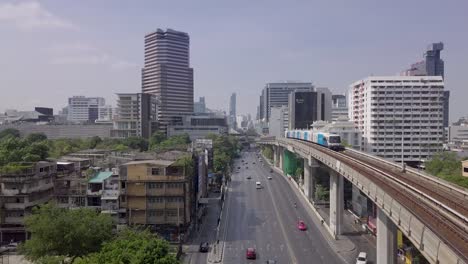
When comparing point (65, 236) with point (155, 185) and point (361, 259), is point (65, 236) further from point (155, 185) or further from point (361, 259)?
point (361, 259)

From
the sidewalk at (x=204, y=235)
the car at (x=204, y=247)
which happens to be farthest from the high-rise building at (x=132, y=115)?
the car at (x=204, y=247)

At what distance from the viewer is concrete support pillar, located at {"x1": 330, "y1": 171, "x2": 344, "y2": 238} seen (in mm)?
50150

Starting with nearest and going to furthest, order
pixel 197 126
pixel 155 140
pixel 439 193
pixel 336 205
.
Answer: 1. pixel 439 193
2. pixel 336 205
3. pixel 155 140
4. pixel 197 126

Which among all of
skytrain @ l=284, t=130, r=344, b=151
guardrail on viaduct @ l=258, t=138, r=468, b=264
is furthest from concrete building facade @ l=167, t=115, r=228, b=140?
guardrail on viaduct @ l=258, t=138, r=468, b=264

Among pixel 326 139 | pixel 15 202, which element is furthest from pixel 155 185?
pixel 326 139

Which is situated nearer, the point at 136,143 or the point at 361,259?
the point at 361,259

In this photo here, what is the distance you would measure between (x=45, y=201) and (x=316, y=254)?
1220 inches

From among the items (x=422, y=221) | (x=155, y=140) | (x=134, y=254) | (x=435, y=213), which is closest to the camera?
(x=422, y=221)

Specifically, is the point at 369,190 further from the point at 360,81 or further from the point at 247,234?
the point at 360,81

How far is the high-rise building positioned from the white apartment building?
8144cm

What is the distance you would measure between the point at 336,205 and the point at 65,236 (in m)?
29.7

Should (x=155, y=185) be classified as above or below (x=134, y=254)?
above

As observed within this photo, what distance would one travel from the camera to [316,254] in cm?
4334

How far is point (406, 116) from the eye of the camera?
105 m
